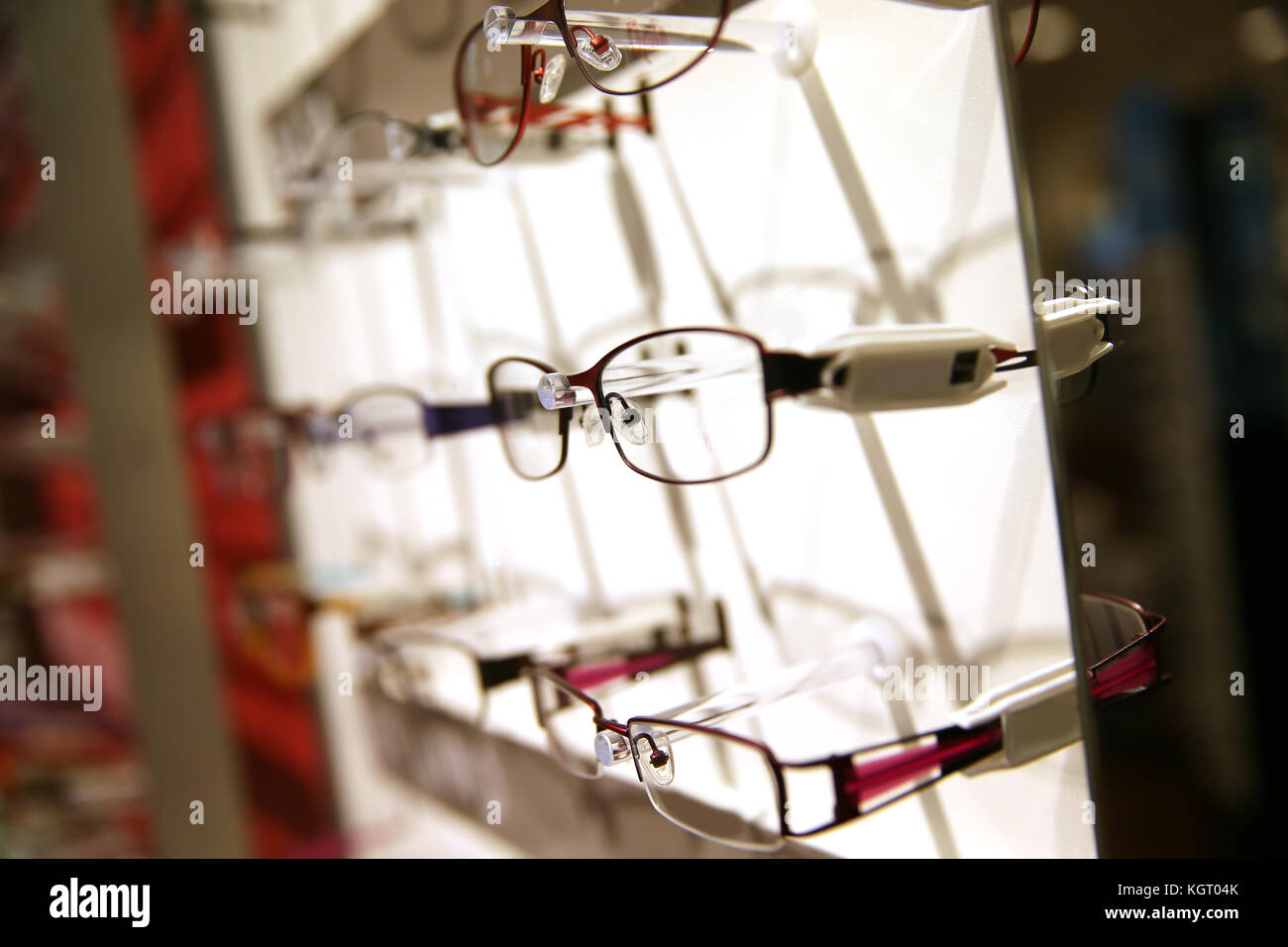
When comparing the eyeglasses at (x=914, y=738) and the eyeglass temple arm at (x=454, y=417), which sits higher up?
the eyeglass temple arm at (x=454, y=417)

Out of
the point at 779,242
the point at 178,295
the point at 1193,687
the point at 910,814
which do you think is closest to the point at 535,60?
the point at 779,242

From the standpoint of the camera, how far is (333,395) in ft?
4.69

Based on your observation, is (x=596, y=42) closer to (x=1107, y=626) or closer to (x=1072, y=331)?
(x=1072, y=331)

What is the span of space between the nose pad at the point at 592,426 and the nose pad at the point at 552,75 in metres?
0.24

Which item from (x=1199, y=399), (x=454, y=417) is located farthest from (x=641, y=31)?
(x=1199, y=399)

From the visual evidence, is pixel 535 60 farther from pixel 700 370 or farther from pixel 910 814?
pixel 910 814

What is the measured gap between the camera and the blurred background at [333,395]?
46.3 inches

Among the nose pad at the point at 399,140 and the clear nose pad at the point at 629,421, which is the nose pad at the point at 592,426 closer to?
the clear nose pad at the point at 629,421

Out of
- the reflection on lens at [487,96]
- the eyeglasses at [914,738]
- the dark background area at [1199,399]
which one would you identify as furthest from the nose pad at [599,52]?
the dark background area at [1199,399]

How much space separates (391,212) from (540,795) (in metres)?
0.78

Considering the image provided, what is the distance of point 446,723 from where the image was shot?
4.07 ft

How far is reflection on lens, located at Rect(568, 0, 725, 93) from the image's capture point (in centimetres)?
60

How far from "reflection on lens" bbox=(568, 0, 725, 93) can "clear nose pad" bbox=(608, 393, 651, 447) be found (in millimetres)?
212

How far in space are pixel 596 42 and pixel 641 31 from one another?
0.13 ft
